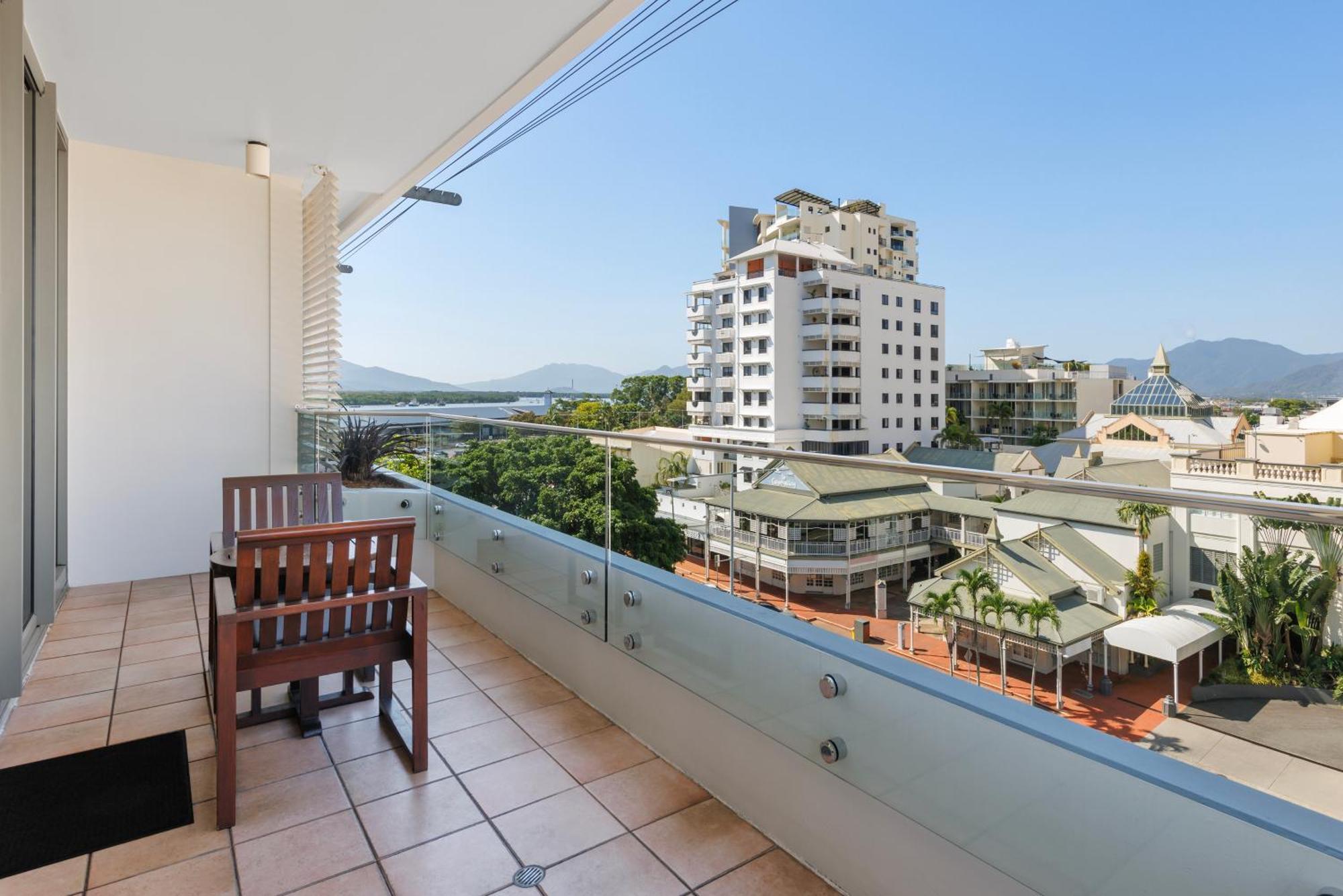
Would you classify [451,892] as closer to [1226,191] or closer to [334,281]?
[334,281]

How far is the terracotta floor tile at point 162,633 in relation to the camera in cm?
401

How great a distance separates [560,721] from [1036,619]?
2.10 metres

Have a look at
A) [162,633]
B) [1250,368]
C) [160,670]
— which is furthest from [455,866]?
[1250,368]

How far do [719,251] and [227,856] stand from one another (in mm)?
69926

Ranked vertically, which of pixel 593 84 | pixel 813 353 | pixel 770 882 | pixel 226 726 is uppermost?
pixel 813 353

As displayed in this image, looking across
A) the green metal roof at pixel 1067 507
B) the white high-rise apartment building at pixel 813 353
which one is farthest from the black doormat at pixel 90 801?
the white high-rise apartment building at pixel 813 353

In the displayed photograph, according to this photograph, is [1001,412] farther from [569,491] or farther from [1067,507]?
[1067,507]

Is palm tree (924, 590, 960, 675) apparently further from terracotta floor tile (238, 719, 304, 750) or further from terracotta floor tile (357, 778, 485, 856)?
terracotta floor tile (238, 719, 304, 750)

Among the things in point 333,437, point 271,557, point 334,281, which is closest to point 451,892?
point 271,557

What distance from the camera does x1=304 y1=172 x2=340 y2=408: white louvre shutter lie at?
560 cm

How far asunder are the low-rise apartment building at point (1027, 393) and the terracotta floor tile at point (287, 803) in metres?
30.6

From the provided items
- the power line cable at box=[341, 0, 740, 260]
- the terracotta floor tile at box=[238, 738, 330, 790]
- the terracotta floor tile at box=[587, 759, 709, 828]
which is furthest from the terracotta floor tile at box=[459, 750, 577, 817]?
the power line cable at box=[341, 0, 740, 260]

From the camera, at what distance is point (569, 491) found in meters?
3.36

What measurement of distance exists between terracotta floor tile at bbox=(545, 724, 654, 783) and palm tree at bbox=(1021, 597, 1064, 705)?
5.29ft
